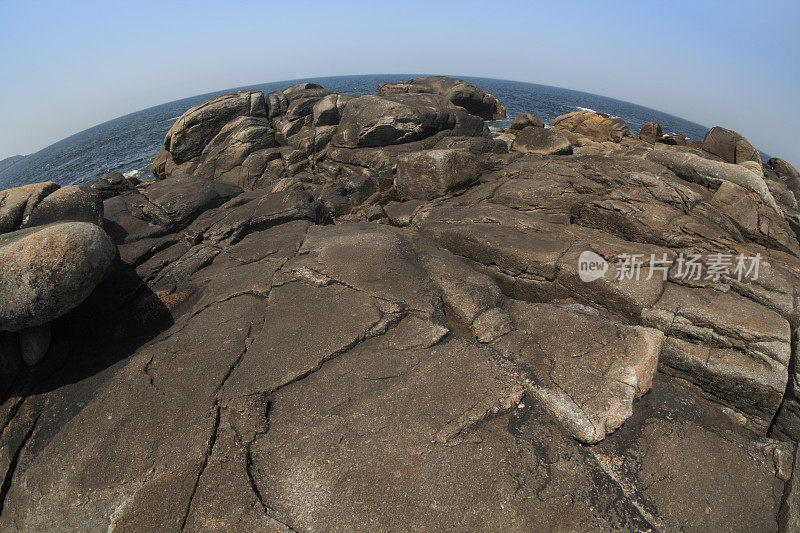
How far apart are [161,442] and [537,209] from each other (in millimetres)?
9829

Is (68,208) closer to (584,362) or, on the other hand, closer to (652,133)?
(584,362)

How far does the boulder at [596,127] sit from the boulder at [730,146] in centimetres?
532

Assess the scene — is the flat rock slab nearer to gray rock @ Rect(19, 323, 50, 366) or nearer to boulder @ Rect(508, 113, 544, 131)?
gray rock @ Rect(19, 323, 50, 366)

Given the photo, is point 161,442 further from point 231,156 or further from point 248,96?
point 248,96

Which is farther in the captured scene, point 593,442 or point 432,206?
point 432,206

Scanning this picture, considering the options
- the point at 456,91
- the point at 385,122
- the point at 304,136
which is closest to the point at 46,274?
the point at 385,122

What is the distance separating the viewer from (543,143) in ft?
52.0

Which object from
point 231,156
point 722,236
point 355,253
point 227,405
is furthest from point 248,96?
point 722,236

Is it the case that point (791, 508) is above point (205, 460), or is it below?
Answer: below

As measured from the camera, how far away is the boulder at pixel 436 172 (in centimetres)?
1169

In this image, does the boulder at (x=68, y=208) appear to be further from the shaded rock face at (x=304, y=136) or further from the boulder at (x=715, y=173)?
the boulder at (x=715, y=173)

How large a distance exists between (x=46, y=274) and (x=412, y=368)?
17.8 ft

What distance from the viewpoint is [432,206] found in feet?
36.5

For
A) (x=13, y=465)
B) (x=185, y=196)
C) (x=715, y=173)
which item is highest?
(x=185, y=196)
